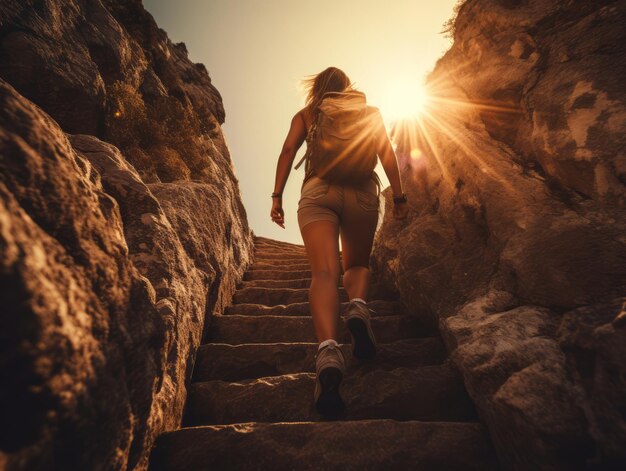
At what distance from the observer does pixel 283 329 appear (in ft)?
9.00

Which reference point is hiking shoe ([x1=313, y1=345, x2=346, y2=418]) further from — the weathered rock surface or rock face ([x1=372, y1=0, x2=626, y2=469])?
the weathered rock surface

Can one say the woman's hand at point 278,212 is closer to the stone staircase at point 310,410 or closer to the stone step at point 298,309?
the stone staircase at point 310,410

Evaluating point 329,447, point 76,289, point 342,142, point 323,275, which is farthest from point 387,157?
point 76,289

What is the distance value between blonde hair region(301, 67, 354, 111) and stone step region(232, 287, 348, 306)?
2056 millimetres

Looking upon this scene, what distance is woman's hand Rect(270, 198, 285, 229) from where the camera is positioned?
2.50m

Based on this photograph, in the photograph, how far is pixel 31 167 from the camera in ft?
2.68

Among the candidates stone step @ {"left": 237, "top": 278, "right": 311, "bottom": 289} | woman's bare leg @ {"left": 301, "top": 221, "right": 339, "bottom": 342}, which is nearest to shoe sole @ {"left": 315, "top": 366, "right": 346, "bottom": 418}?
woman's bare leg @ {"left": 301, "top": 221, "right": 339, "bottom": 342}

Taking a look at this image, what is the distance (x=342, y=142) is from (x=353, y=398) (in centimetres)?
160


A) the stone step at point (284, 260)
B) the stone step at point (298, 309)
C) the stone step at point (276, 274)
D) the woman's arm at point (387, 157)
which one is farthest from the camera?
the stone step at point (284, 260)

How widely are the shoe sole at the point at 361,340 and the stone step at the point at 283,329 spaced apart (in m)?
0.60

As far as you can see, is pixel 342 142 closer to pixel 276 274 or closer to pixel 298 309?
pixel 298 309

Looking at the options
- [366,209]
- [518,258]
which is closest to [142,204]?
[366,209]

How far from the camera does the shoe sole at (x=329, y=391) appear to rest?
1.55 metres

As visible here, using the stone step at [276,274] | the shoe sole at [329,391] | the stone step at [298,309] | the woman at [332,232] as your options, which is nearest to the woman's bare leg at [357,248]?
the woman at [332,232]
